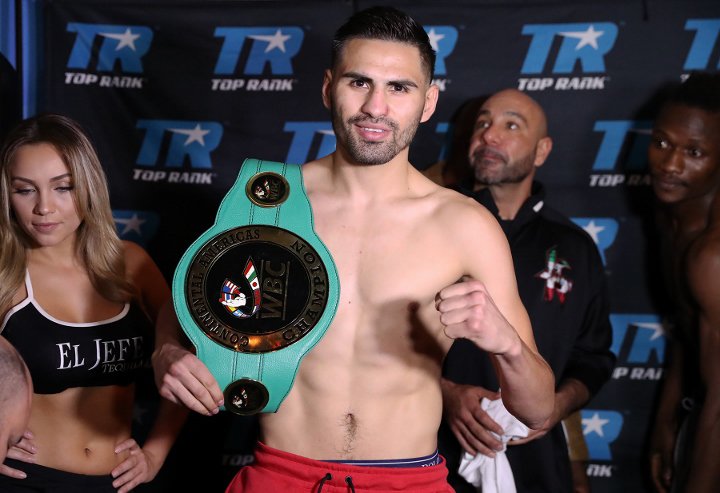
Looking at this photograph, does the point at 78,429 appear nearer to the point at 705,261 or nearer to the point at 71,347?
the point at 71,347

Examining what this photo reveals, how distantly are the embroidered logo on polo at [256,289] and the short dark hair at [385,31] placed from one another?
48cm

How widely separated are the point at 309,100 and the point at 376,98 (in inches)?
54.4

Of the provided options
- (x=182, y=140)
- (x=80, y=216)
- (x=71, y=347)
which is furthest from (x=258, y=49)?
(x=71, y=347)

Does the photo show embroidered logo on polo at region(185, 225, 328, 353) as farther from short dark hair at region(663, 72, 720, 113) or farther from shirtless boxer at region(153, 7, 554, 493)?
short dark hair at region(663, 72, 720, 113)

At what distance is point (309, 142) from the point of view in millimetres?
3162

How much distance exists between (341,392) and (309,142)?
1520 mm

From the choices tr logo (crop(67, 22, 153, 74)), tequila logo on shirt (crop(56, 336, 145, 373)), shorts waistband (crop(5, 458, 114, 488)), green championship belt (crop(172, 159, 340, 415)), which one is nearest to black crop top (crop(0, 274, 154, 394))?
tequila logo on shirt (crop(56, 336, 145, 373))

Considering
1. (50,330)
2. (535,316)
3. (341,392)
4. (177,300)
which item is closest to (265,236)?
(177,300)

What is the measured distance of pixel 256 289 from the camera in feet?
5.75

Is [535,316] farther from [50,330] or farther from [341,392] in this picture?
[50,330]

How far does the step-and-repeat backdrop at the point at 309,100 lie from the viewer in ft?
10.1

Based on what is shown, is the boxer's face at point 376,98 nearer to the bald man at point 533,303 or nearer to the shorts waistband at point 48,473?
the bald man at point 533,303

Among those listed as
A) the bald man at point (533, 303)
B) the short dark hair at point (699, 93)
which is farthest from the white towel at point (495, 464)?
the short dark hair at point (699, 93)

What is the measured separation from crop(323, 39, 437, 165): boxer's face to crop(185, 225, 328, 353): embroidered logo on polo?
282 millimetres
